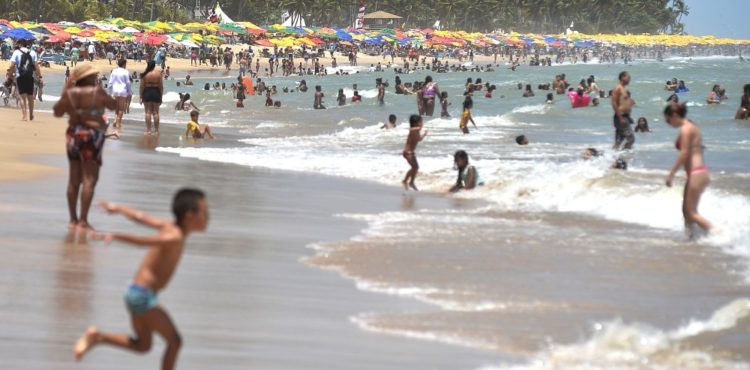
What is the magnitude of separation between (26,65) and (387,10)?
13734 cm

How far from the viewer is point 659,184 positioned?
1670 cm

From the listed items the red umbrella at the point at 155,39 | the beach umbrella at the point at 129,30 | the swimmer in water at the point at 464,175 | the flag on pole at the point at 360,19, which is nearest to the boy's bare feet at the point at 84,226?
the swimmer in water at the point at 464,175

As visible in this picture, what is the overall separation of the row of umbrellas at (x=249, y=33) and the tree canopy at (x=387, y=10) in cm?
763

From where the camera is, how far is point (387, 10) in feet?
516

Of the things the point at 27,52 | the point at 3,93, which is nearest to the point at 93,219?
the point at 27,52

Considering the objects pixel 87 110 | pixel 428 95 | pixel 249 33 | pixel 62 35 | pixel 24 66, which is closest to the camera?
pixel 87 110

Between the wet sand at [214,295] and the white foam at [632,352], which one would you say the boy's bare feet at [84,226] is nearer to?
the wet sand at [214,295]

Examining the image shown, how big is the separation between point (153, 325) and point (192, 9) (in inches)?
4995

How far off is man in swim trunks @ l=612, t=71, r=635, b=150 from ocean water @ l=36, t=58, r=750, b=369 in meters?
0.34

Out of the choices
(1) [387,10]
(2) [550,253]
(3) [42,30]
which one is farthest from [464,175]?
(1) [387,10]

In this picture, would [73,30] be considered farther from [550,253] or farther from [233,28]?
[550,253]

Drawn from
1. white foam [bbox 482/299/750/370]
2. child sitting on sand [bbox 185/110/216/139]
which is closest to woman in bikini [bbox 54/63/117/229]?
white foam [bbox 482/299/750/370]

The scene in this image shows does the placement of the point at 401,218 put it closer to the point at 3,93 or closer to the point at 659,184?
the point at 659,184

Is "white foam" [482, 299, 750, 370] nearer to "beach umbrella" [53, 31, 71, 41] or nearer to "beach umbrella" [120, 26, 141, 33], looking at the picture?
"beach umbrella" [53, 31, 71, 41]
